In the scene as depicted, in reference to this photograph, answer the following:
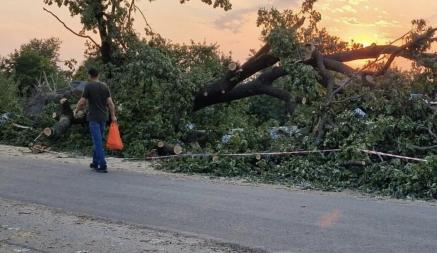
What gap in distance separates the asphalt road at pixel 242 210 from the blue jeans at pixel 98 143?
0.51m

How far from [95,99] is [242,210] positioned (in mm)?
4548

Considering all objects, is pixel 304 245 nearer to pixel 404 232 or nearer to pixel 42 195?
pixel 404 232

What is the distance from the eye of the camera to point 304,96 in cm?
1358

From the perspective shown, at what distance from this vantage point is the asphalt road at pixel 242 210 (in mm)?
5949

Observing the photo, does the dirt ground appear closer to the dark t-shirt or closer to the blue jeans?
the blue jeans

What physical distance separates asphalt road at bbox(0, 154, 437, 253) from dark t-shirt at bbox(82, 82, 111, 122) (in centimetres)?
119

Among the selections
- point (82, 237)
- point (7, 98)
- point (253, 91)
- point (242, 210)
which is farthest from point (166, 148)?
point (7, 98)

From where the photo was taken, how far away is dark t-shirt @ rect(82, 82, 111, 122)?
35.0ft

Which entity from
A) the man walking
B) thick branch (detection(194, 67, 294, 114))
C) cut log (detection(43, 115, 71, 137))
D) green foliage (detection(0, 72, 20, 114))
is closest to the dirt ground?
the man walking

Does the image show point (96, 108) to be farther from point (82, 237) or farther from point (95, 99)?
point (82, 237)

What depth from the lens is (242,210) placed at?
24.1 ft

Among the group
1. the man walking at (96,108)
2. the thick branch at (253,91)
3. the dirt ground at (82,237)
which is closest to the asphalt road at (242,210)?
the dirt ground at (82,237)

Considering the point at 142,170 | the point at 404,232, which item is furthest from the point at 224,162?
the point at 404,232

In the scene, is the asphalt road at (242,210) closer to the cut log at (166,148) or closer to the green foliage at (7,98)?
the cut log at (166,148)
